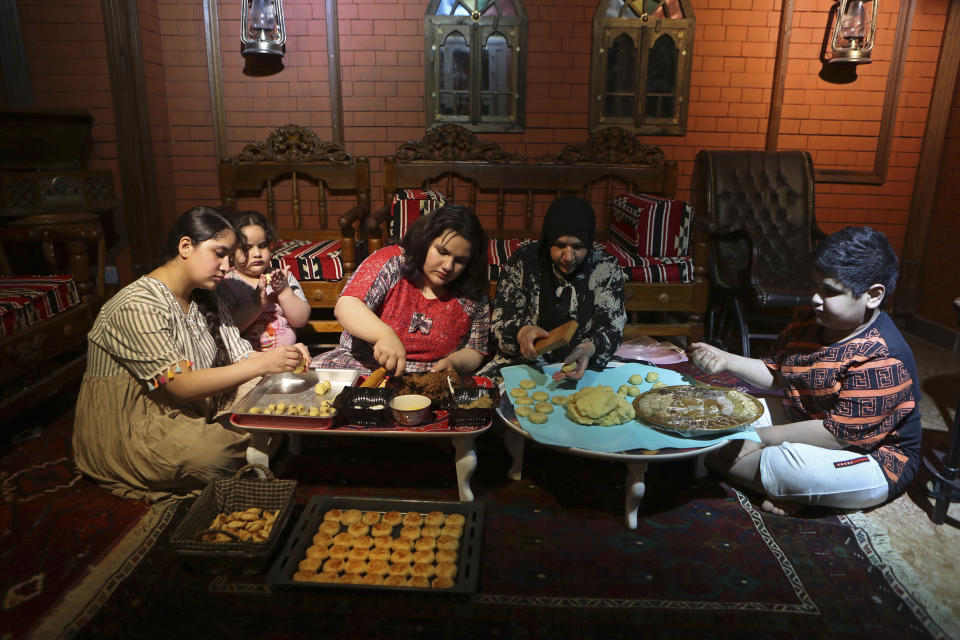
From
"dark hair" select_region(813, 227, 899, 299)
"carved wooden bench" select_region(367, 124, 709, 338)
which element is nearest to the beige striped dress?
"carved wooden bench" select_region(367, 124, 709, 338)

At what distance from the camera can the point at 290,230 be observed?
5.35m

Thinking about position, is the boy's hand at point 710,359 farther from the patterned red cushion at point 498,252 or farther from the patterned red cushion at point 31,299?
the patterned red cushion at point 31,299

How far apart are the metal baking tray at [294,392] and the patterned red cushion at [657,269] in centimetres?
233

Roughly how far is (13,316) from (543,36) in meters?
4.05

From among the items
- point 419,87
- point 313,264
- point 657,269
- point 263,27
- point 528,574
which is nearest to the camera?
point 528,574

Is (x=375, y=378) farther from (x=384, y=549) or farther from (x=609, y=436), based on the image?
(x=609, y=436)

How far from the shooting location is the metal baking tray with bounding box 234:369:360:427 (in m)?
2.39

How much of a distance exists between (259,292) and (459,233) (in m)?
1.18

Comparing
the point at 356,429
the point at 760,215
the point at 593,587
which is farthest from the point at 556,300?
the point at 760,215

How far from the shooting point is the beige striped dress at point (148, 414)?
2.49 m

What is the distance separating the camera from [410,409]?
7.82 feet

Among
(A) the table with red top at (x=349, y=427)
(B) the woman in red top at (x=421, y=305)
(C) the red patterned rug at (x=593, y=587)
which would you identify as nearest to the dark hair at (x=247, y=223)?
(B) the woman in red top at (x=421, y=305)

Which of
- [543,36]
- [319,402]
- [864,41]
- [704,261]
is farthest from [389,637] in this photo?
[864,41]

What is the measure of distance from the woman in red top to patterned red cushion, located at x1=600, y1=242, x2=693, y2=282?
1.64 metres
